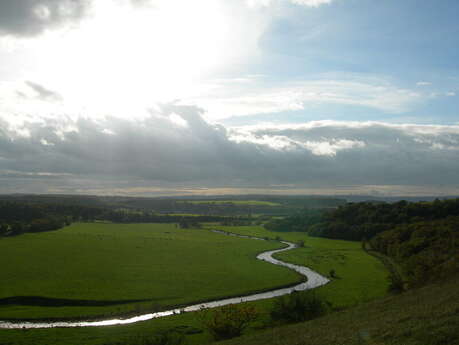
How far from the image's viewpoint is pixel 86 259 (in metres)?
74.8

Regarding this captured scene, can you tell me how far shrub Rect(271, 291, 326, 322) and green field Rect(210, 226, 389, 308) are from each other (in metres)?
8.84

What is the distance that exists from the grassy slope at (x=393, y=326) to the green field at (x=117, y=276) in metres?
23.9

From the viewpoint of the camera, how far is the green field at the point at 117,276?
46938mm

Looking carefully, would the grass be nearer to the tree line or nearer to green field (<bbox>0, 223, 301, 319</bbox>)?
green field (<bbox>0, 223, 301, 319</bbox>)

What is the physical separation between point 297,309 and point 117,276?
111 ft

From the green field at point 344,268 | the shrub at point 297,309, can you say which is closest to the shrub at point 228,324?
the shrub at point 297,309

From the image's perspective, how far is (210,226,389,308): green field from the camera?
5201 centimetres

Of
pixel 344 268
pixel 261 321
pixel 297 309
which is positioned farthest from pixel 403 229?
pixel 261 321

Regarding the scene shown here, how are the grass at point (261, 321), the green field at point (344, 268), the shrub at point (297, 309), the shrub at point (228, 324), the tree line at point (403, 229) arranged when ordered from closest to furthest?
the grass at point (261, 321)
the shrub at point (228, 324)
the shrub at point (297, 309)
the green field at point (344, 268)
the tree line at point (403, 229)

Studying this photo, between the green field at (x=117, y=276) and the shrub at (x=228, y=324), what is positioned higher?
the shrub at (x=228, y=324)

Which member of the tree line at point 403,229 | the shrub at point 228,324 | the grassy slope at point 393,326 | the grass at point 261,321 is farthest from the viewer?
the tree line at point 403,229

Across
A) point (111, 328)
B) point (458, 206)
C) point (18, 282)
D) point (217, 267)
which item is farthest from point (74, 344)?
point (458, 206)

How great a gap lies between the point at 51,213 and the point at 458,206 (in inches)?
6353

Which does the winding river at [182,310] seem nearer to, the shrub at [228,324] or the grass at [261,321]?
the grass at [261,321]
